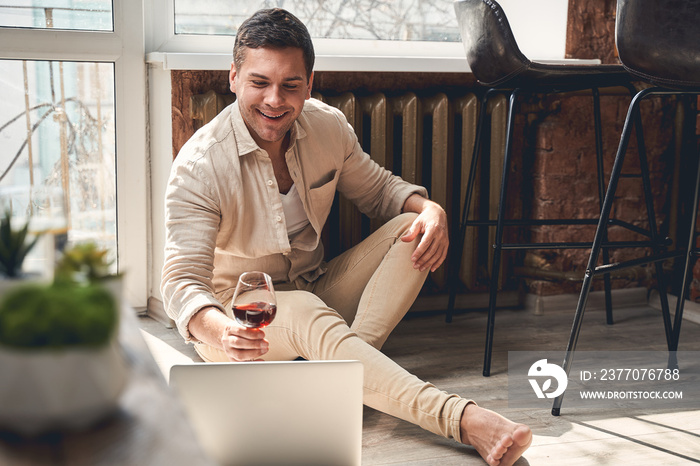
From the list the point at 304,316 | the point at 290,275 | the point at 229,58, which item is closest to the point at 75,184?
the point at 229,58

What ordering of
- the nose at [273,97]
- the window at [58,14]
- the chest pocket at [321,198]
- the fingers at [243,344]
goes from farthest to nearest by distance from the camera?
the window at [58,14], the chest pocket at [321,198], the nose at [273,97], the fingers at [243,344]

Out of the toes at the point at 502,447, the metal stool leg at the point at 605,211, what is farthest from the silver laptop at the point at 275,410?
the metal stool leg at the point at 605,211

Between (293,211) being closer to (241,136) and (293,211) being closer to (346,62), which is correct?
(241,136)

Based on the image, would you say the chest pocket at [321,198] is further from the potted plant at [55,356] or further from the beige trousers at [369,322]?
the potted plant at [55,356]

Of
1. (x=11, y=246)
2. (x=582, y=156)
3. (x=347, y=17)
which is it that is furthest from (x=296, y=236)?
(x=11, y=246)

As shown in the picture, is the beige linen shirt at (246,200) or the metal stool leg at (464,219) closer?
the beige linen shirt at (246,200)

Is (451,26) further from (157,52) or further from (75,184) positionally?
(75,184)

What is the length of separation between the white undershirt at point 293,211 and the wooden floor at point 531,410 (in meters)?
0.51

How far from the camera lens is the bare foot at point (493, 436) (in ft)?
5.04

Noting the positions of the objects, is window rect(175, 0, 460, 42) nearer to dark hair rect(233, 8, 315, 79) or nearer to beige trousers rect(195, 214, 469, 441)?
→ dark hair rect(233, 8, 315, 79)

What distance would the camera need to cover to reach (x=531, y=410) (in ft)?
6.14

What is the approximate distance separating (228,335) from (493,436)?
0.60m

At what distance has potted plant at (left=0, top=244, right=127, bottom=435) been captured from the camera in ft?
1.19

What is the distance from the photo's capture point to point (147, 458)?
356 mm
